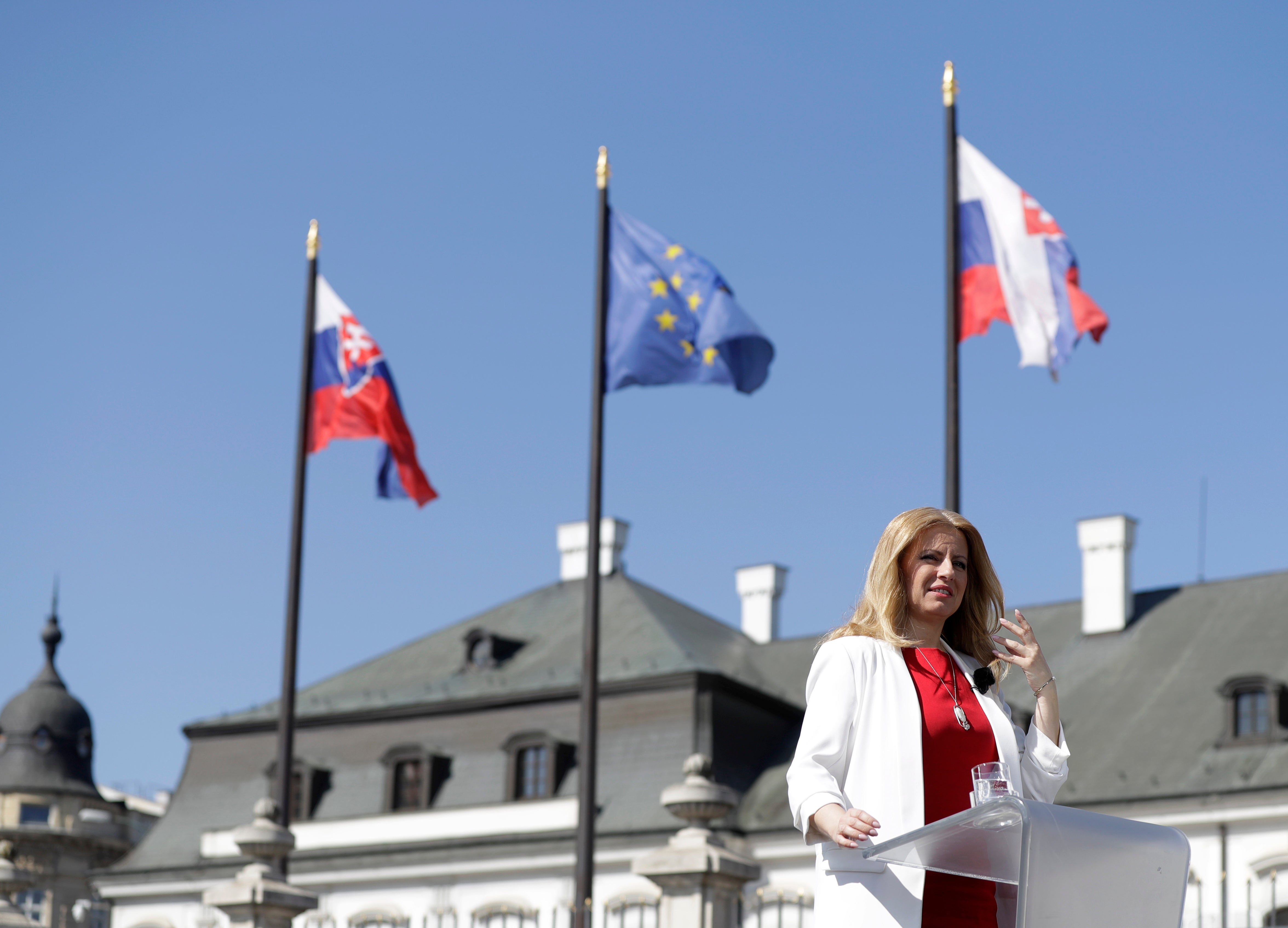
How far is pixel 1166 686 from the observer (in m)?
32.7

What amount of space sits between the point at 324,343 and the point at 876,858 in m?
16.6

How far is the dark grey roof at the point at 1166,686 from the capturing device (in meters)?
29.8

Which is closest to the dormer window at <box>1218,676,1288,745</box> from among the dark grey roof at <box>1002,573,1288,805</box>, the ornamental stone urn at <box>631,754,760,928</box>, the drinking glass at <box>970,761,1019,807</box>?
the dark grey roof at <box>1002,573,1288,805</box>

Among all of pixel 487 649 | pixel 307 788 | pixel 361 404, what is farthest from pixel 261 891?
pixel 487 649

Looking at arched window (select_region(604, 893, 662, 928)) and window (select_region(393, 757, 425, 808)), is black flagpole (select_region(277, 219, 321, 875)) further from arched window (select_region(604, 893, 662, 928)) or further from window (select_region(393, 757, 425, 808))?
window (select_region(393, 757, 425, 808))

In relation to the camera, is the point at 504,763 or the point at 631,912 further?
the point at 504,763

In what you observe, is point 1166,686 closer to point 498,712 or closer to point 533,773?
point 533,773

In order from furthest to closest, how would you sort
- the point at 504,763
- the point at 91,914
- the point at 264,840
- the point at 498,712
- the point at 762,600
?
the point at 91,914 < the point at 762,600 < the point at 498,712 < the point at 504,763 < the point at 264,840

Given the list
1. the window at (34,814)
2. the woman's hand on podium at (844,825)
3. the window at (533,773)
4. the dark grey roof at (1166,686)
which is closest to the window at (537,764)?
the window at (533,773)

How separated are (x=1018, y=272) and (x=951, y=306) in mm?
1128

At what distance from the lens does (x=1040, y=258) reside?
15352mm

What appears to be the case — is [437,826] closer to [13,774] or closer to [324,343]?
[324,343]

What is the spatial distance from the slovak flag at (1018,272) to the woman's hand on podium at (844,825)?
11.4 meters

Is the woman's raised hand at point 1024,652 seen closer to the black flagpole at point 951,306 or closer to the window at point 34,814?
the black flagpole at point 951,306
